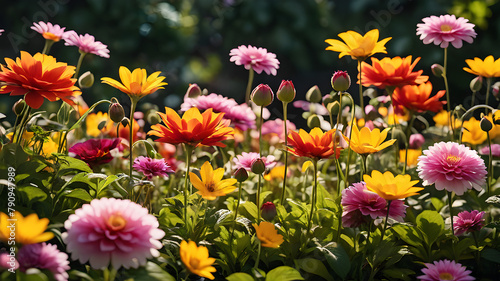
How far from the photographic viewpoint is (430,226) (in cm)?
81

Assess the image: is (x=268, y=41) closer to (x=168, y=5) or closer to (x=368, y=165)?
(x=168, y=5)

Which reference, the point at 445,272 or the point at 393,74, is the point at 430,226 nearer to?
the point at 445,272

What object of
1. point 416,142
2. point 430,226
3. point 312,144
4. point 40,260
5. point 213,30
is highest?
point 213,30

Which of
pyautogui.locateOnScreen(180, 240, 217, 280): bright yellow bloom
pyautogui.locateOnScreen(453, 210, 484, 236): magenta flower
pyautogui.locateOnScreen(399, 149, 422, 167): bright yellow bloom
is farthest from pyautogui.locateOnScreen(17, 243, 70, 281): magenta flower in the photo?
pyautogui.locateOnScreen(399, 149, 422, 167): bright yellow bloom

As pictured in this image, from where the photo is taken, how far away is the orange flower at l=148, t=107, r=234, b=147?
0.76m

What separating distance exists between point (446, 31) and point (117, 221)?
2.50 ft

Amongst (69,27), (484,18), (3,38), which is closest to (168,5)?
(69,27)

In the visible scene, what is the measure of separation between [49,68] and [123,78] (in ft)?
0.39

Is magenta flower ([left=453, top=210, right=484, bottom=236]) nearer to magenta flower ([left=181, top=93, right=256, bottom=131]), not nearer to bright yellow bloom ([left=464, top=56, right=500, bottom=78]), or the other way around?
bright yellow bloom ([left=464, top=56, right=500, bottom=78])

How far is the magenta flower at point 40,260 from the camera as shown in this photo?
1.87 feet

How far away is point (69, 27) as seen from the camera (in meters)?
3.68

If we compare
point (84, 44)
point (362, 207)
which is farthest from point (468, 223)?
point (84, 44)

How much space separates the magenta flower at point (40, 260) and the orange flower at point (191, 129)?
0.25m

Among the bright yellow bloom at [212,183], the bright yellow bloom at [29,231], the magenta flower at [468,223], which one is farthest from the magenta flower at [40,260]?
the magenta flower at [468,223]
